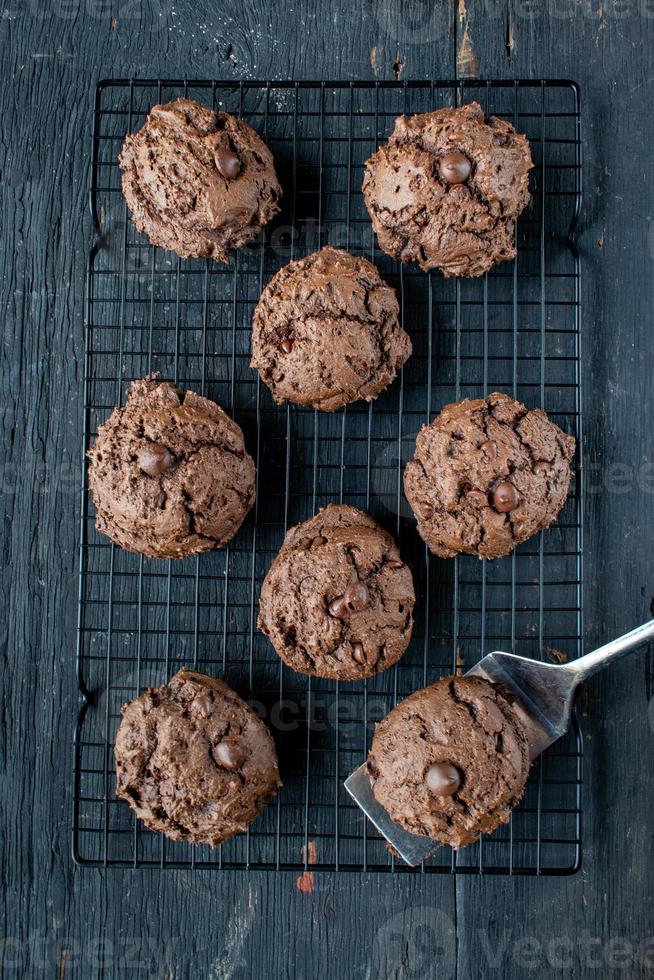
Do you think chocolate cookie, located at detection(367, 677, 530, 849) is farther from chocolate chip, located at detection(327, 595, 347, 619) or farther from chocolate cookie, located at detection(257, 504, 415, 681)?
chocolate chip, located at detection(327, 595, 347, 619)

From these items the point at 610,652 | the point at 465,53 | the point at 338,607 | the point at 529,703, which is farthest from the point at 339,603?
the point at 465,53

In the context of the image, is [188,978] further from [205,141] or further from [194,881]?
[205,141]

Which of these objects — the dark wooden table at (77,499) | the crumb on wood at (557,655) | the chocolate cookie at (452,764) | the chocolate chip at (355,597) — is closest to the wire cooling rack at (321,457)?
the crumb on wood at (557,655)

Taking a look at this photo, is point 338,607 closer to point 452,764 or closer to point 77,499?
point 452,764

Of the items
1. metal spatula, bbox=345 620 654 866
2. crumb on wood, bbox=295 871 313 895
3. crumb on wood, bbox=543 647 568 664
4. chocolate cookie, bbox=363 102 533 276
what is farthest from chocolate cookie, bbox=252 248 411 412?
crumb on wood, bbox=295 871 313 895

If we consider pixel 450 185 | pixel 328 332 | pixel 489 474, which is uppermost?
pixel 450 185

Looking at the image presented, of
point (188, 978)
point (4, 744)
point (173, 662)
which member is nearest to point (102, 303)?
point (173, 662)
